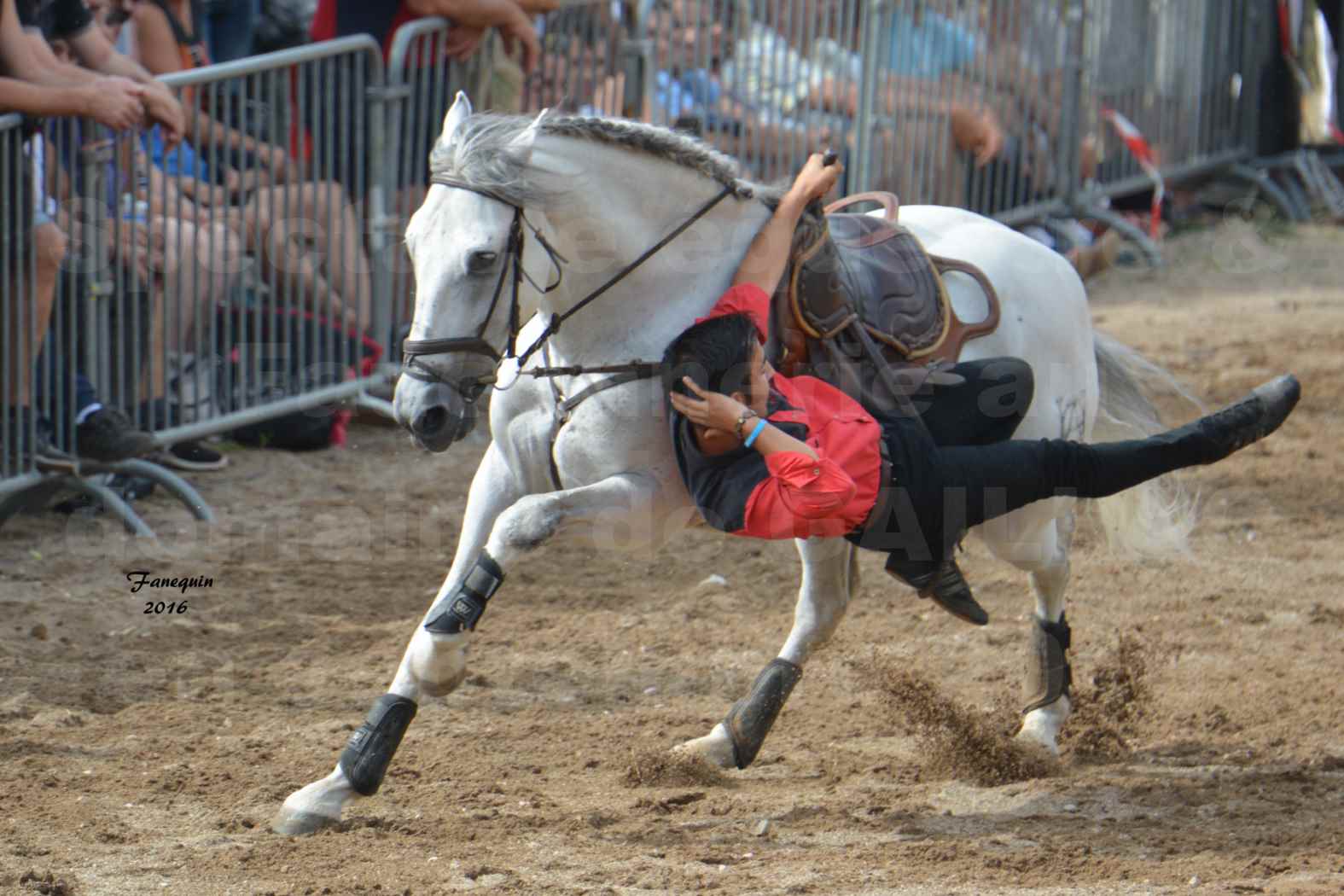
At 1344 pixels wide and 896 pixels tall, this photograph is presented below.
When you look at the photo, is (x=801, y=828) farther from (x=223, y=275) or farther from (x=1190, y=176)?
(x=1190, y=176)

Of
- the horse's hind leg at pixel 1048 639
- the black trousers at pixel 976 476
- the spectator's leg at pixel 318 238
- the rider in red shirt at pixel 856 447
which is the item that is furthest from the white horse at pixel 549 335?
the spectator's leg at pixel 318 238

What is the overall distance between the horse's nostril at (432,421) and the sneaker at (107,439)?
10.6 feet

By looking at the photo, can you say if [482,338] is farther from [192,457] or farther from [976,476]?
[192,457]

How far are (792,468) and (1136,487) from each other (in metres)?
2.16

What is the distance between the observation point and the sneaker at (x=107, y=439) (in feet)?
22.7

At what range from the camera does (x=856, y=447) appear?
4297 mm

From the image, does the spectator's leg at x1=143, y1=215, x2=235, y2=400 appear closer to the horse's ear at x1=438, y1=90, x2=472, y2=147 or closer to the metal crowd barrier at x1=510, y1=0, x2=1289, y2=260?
the metal crowd barrier at x1=510, y1=0, x2=1289, y2=260

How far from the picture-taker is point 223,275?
7.44 metres

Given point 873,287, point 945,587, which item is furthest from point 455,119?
point 945,587

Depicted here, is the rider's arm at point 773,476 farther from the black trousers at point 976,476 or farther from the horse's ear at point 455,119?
the horse's ear at point 455,119

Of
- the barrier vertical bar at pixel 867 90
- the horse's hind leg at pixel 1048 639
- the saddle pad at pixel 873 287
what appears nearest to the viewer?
the saddle pad at pixel 873 287

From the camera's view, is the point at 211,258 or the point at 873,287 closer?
the point at 873,287

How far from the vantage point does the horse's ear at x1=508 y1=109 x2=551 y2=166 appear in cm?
413

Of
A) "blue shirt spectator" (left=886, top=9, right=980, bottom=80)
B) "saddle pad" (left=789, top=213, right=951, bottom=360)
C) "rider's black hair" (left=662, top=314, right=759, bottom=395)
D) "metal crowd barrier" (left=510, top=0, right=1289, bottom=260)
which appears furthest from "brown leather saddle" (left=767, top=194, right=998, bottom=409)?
"blue shirt spectator" (left=886, top=9, right=980, bottom=80)
